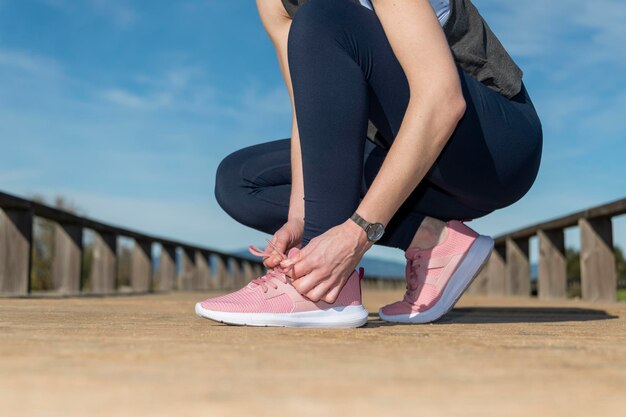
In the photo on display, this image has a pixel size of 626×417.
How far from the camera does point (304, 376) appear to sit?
2.69 feet

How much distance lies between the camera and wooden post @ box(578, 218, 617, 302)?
427cm

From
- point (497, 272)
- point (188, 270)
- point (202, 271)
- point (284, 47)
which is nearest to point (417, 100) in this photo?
point (284, 47)

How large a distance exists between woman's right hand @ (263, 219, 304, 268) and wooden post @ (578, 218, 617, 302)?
2871 millimetres

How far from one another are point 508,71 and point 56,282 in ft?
14.2

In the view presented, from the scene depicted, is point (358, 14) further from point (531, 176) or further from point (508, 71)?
point (531, 176)

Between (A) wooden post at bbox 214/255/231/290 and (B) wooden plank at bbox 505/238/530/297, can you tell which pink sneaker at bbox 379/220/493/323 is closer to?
(B) wooden plank at bbox 505/238/530/297

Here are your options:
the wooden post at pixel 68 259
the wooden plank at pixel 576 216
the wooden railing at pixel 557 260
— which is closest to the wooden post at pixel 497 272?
the wooden railing at pixel 557 260

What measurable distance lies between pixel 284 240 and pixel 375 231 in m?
0.31

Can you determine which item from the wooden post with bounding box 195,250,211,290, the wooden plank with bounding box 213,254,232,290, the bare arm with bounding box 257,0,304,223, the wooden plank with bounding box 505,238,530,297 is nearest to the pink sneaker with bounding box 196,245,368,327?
the bare arm with bounding box 257,0,304,223

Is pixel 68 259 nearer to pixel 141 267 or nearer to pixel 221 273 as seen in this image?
pixel 141 267

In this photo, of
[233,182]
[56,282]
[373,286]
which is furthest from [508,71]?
[373,286]

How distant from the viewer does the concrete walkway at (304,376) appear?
2.18ft

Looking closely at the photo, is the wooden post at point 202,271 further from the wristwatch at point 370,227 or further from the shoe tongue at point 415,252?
the wristwatch at point 370,227

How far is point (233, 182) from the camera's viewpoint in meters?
2.33
